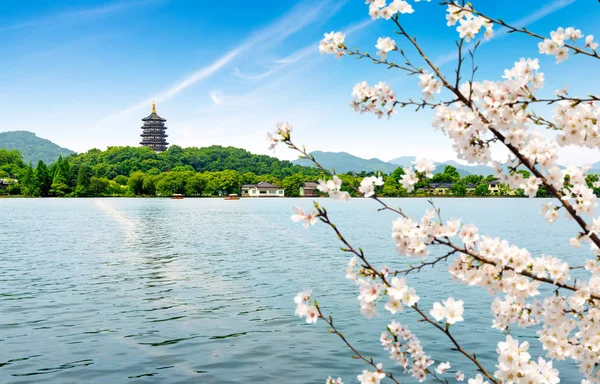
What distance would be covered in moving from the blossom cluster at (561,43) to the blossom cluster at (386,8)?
940 mm

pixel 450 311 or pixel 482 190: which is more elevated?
pixel 482 190

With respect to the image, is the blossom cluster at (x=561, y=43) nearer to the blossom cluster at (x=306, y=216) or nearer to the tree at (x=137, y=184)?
the blossom cluster at (x=306, y=216)

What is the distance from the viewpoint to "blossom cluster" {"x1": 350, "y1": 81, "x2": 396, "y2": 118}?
153 inches

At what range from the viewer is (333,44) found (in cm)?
402

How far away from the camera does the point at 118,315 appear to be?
1288 cm

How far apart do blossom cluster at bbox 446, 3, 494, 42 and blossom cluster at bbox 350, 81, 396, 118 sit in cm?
59

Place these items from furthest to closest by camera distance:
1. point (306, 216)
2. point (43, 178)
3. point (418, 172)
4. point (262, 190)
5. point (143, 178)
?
point (262, 190)
point (143, 178)
point (43, 178)
point (306, 216)
point (418, 172)

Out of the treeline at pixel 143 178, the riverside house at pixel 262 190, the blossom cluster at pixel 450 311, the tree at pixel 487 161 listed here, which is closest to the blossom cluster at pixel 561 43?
the tree at pixel 487 161

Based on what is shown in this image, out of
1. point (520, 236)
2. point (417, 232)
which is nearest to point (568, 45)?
point (417, 232)

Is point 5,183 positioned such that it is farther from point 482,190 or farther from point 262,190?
point 482,190

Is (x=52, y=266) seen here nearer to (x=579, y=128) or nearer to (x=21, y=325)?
(x=21, y=325)

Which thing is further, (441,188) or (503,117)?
(441,188)

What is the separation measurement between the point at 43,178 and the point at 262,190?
6056cm

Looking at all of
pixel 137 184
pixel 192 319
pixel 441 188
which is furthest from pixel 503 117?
pixel 441 188
